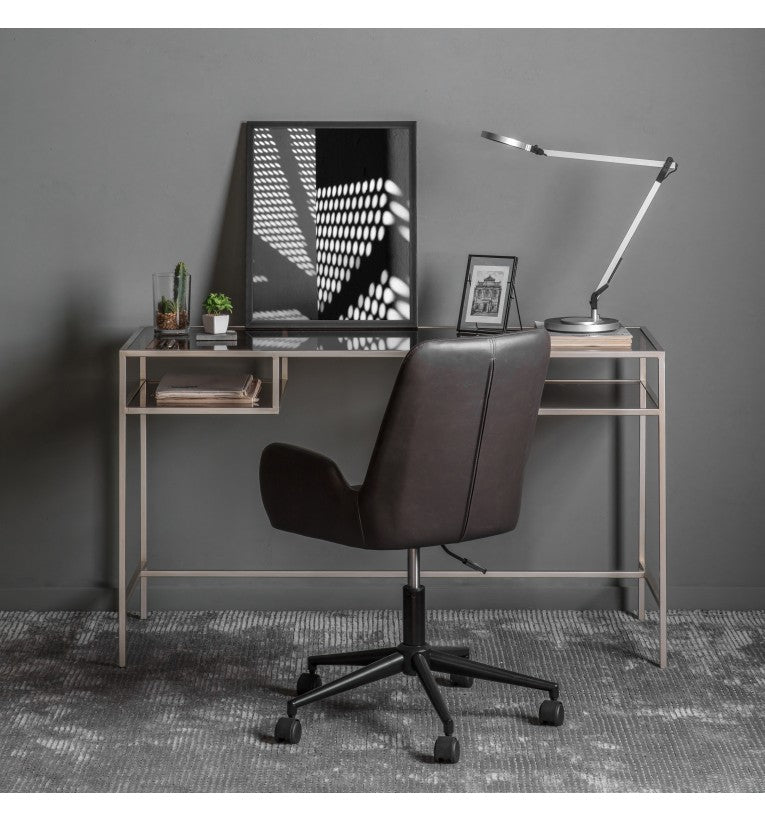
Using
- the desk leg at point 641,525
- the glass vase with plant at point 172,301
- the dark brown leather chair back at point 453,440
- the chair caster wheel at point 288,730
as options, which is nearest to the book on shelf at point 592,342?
the dark brown leather chair back at point 453,440

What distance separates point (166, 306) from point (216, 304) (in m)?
0.16

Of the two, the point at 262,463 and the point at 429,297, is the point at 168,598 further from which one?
the point at 429,297

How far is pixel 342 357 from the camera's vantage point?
344 cm

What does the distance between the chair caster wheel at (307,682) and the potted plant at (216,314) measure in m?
0.99

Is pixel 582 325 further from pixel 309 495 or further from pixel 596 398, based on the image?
pixel 309 495

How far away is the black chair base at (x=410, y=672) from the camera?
2846 millimetres

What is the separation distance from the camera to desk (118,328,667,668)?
3.13 metres

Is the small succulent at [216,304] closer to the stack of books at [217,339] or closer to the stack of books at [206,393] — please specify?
the stack of books at [217,339]

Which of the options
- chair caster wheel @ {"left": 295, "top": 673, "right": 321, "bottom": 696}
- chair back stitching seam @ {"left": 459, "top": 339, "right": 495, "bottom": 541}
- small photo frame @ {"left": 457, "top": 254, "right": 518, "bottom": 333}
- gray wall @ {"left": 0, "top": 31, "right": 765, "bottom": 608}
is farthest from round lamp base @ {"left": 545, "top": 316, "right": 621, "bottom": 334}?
chair caster wheel @ {"left": 295, "top": 673, "right": 321, "bottom": 696}

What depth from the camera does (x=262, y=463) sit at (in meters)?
2.92

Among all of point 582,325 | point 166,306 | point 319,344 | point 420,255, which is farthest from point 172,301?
point 582,325

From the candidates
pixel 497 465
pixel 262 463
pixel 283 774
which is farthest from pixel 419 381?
pixel 283 774

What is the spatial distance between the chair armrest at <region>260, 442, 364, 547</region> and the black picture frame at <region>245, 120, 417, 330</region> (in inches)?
28.5

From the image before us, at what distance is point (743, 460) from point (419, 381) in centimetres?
151
